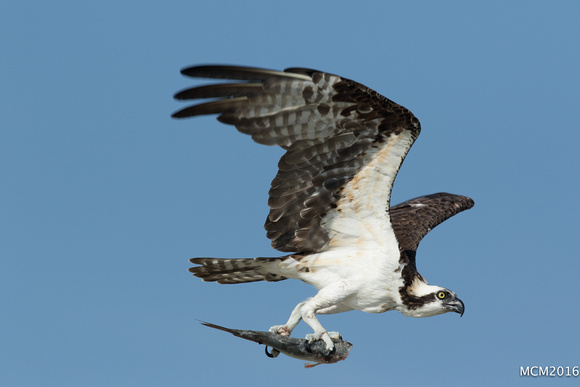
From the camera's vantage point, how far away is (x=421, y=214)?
1359 cm

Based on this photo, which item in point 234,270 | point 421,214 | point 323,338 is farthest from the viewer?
point 421,214

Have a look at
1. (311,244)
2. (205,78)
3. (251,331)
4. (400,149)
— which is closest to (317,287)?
(311,244)

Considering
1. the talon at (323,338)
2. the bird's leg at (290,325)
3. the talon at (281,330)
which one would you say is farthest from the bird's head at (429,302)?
the talon at (281,330)

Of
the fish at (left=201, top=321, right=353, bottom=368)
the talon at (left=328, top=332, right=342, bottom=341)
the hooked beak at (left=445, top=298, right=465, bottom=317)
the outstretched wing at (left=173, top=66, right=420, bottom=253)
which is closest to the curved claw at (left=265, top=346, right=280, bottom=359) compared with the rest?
the fish at (left=201, top=321, right=353, bottom=368)

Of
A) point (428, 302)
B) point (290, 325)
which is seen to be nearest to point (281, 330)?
point (290, 325)

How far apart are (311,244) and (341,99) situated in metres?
2.23

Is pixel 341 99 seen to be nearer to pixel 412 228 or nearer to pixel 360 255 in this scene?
pixel 360 255

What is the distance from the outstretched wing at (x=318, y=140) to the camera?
9.30 metres

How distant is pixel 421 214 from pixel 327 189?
381 cm

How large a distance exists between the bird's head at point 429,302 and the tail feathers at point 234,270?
5.76 feet

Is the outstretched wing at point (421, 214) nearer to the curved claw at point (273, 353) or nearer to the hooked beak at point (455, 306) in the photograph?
the hooked beak at point (455, 306)

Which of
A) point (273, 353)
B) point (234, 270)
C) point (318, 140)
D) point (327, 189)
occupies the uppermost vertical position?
point (318, 140)

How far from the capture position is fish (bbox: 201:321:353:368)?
9797 mm

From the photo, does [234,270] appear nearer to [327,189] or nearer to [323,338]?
[323,338]
